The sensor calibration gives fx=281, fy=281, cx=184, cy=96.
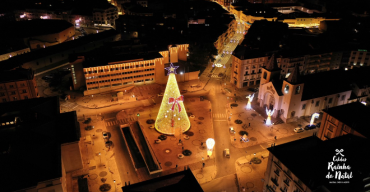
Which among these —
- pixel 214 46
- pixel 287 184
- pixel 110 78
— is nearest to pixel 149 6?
pixel 214 46

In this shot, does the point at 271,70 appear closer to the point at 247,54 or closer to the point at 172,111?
the point at 247,54

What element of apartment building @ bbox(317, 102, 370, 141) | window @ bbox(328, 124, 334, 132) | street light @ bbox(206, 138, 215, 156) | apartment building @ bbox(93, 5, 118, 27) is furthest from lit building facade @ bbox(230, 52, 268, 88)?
apartment building @ bbox(93, 5, 118, 27)

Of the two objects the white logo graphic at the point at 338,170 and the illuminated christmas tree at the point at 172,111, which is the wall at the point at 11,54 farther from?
the white logo graphic at the point at 338,170

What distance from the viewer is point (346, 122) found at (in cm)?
6475

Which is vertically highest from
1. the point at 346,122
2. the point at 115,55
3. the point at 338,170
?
the point at 338,170

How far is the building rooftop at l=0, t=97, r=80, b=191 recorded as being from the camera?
5300cm

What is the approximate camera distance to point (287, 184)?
171 feet

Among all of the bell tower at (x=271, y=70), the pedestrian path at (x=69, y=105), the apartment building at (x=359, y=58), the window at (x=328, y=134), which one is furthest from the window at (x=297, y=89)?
the pedestrian path at (x=69, y=105)

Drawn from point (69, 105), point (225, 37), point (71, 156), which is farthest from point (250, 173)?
point (225, 37)

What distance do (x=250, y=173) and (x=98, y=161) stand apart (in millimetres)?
36682

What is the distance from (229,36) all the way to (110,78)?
277 ft

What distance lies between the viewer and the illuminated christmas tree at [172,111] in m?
71.1

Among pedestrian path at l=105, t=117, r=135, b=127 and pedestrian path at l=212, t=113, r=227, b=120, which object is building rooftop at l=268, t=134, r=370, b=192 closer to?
pedestrian path at l=212, t=113, r=227, b=120

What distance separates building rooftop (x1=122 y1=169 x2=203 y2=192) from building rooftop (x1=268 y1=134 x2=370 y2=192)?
1738 cm
